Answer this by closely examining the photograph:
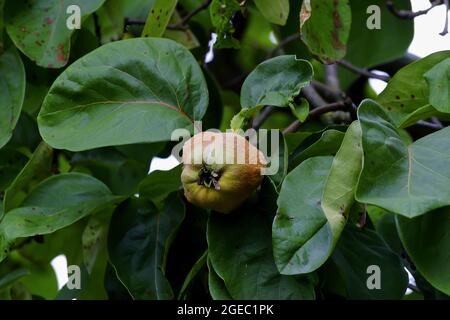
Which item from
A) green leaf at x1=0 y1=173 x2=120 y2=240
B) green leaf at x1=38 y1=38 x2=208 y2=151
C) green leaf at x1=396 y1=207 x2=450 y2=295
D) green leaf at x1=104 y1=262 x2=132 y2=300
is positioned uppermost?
green leaf at x1=38 y1=38 x2=208 y2=151

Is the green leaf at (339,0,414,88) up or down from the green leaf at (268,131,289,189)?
down

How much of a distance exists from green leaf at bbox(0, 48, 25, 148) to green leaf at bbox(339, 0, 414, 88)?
551mm

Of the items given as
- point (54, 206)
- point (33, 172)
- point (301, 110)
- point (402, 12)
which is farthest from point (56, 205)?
point (402, 12)

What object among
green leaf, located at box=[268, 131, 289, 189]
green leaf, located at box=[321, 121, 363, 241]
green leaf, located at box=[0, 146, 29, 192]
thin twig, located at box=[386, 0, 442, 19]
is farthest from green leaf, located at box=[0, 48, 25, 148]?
thin twig, located at box=[386, 0, 442, 19]

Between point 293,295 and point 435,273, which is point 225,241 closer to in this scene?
point 293,295

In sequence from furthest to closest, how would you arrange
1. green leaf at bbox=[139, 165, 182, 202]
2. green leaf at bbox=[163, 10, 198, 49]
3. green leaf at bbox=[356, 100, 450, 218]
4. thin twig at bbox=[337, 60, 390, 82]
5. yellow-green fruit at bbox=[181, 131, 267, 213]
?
A: thin twig at bbox=[337, 60, 390, 82], green leaf at bbox=[163, 10, 198, 49], green leaf at bbox=[139, 165, 182, 202], yellow-green fruit at bbox=[181, 131, 267, 213], green leaf at bbox=[356, 100, 450, 218]

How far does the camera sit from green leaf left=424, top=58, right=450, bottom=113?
88 cm

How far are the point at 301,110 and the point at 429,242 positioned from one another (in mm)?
212

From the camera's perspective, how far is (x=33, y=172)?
3.81 ft

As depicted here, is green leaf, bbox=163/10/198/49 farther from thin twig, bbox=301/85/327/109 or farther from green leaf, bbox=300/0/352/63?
green leaf, bbox=300/0/352/63

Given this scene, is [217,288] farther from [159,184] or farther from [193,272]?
[159,184]

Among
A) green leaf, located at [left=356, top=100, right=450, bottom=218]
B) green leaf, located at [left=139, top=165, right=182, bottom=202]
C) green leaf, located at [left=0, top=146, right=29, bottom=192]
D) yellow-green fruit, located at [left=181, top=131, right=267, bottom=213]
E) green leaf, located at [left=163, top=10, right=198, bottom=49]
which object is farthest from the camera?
green leaf, located at [left=163, top=10, right=198, bottom=49]

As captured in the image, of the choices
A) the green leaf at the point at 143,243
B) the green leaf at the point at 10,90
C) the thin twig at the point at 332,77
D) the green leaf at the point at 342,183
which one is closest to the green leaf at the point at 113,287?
the green leaf at the point at 143,243

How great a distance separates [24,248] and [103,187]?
0.52m
